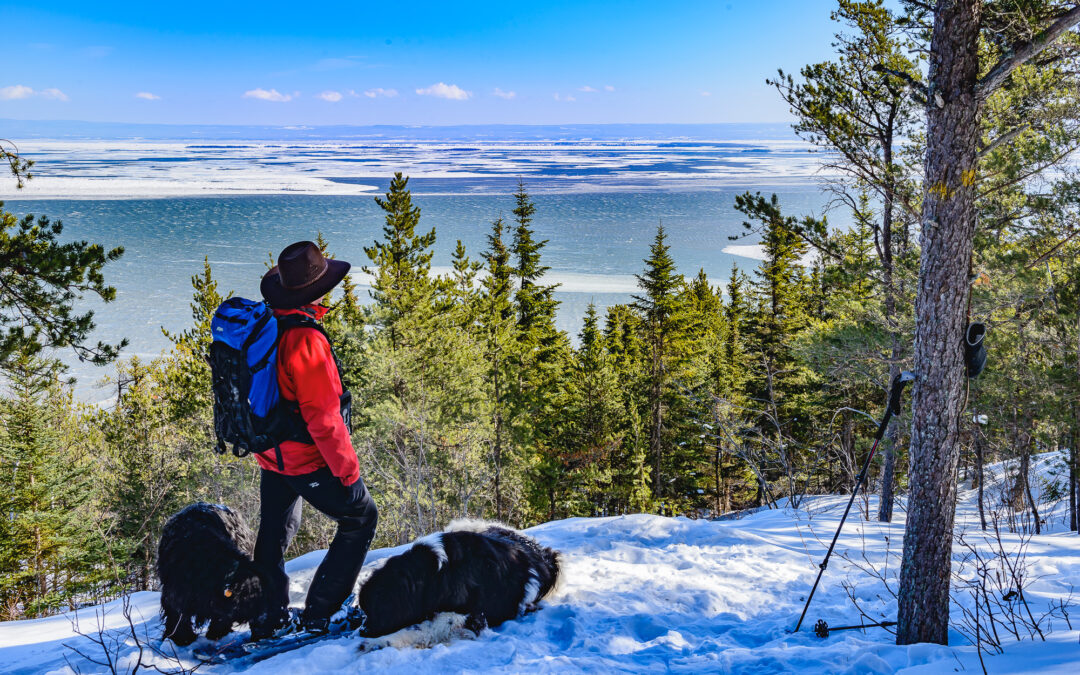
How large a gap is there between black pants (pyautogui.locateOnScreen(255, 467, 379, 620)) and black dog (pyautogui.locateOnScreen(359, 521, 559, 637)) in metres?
0.18

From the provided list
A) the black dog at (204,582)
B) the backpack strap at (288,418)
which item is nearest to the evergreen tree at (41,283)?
the black dog at (204,582)

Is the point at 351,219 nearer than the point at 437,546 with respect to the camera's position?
No

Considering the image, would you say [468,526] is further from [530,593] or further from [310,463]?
[310,463]

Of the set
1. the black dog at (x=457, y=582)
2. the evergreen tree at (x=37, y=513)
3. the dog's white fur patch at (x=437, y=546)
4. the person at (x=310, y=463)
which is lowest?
the evergreen tree at (x=37, y=513)

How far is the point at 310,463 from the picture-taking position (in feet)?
12.2

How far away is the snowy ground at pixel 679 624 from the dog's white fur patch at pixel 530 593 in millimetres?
95

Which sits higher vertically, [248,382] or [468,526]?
[248,382]

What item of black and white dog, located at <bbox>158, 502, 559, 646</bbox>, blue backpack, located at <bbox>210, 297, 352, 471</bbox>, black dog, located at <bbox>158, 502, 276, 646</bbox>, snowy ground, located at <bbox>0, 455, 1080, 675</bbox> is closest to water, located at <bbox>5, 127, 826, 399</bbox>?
snowy ground, located at <bbox>0, 455, 1080, 675</bbox>

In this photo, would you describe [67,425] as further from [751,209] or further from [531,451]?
[751,209]

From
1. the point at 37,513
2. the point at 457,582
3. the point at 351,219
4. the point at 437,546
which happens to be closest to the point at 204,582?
the point at 437,546

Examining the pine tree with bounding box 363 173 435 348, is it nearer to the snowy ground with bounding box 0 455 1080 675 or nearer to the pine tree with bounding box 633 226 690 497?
the pine tree with bounding box 633 226 690 497

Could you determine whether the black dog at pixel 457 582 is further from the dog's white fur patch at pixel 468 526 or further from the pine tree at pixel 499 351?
the pine tree at pixel 499 351

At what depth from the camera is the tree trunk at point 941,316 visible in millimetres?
3467

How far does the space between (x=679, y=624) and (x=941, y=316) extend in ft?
8.43
